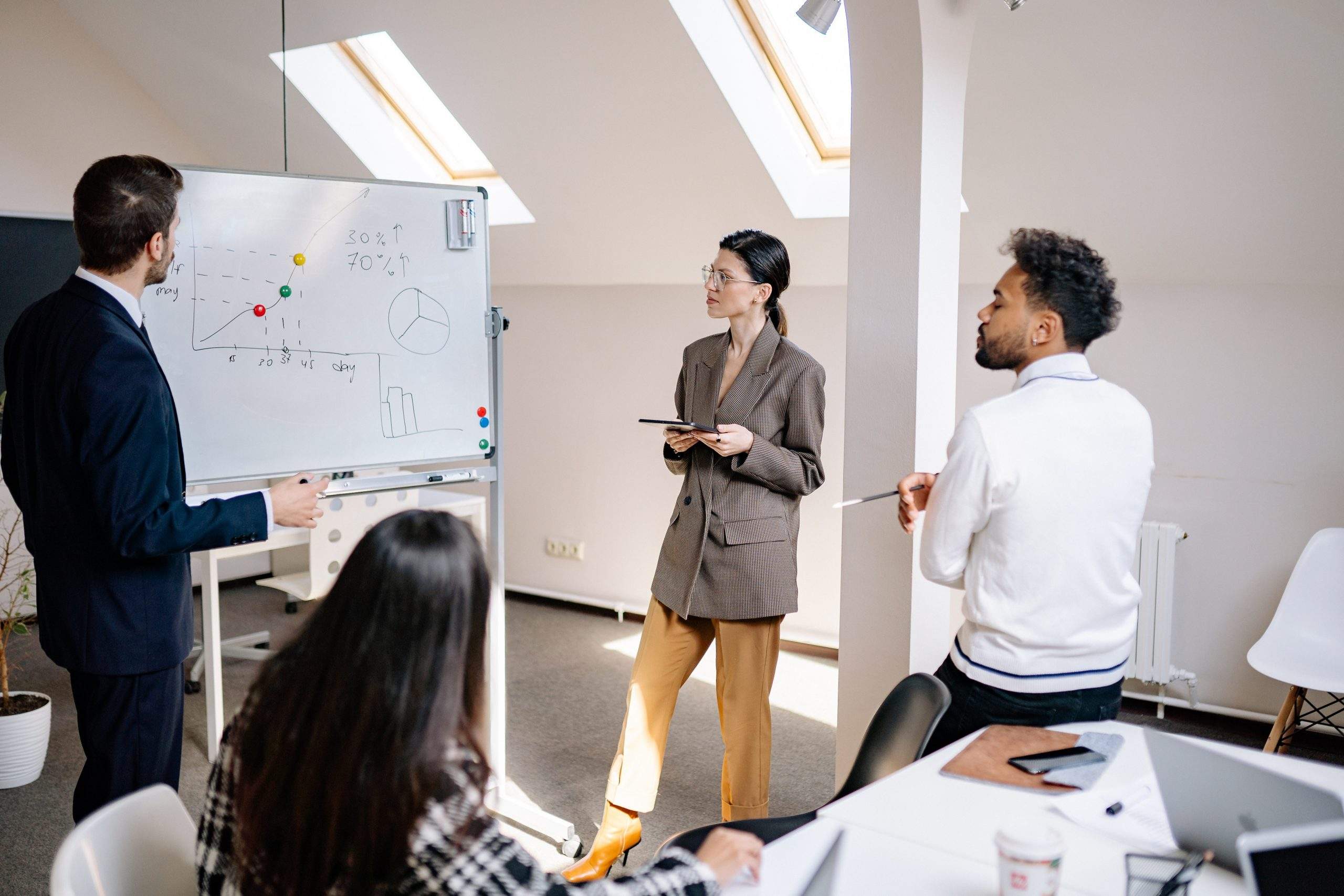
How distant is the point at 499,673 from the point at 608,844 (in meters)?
0.68

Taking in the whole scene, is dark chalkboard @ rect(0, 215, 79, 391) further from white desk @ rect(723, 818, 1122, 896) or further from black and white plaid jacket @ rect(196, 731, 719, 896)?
white desk @ rect(723, 818, 1122, 896)

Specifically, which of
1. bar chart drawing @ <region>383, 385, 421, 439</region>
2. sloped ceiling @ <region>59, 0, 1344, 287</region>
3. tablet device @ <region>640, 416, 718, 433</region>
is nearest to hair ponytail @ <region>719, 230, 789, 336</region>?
tablet device @ <region>640, 416, 718, 433</region>

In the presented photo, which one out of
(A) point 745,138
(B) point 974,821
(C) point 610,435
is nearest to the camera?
(B) point 974,821

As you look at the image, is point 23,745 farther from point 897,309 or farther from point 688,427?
point 897,309

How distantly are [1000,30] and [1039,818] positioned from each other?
2.34 meters

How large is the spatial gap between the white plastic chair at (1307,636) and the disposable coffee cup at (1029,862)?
213 centimetres

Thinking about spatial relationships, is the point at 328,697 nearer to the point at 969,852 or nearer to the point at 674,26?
the point at 969,852

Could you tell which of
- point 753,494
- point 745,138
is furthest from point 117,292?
point 745,138

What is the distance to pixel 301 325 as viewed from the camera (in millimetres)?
2580

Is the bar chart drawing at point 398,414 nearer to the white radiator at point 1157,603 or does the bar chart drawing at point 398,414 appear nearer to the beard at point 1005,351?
the beard at point 1005,351

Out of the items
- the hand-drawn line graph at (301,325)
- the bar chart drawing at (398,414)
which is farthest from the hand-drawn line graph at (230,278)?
the bar chart drawing at (398,414)

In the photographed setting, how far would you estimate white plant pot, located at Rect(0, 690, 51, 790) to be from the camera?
3020 millimetres

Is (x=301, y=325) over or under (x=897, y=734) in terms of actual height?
over

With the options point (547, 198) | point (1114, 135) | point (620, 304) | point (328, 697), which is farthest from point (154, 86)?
point (328, 697)
